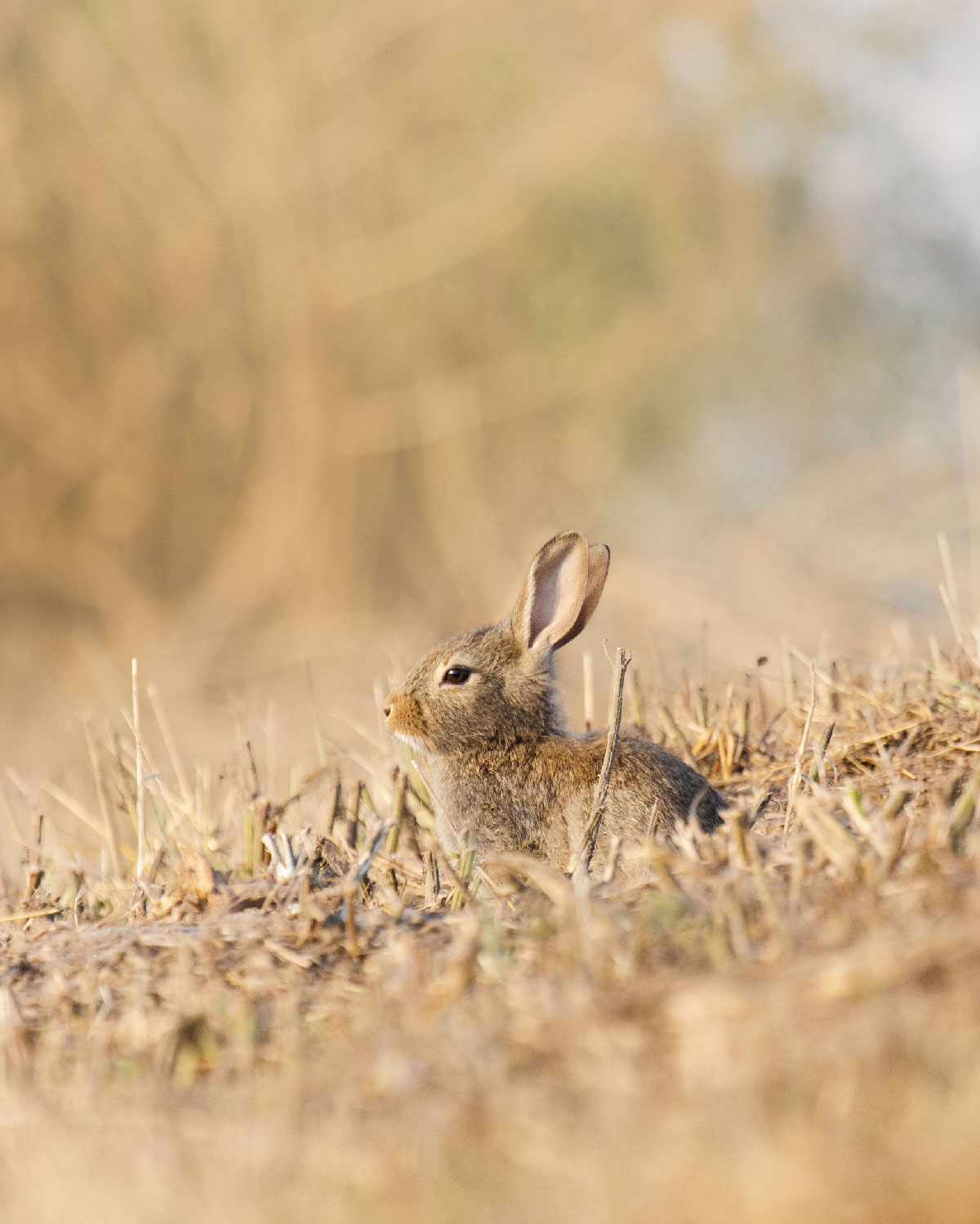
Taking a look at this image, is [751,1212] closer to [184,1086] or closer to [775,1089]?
[775,1089]

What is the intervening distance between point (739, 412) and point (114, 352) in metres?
5.88

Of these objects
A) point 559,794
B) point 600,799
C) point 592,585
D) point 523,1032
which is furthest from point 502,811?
point 523,1032

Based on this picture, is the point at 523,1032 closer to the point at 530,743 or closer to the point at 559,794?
the point at 559,794

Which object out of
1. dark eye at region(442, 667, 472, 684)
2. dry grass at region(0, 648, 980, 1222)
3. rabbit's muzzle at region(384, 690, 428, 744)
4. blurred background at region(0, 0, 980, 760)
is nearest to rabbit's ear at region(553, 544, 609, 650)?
dark eye at region(442, 667, 472, 684)

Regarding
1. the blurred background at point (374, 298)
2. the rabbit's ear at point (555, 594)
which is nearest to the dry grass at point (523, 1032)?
the rabbit's ear at point (555, 594)

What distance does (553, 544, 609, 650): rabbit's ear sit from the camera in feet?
14.4

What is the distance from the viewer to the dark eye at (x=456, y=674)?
4375 mm

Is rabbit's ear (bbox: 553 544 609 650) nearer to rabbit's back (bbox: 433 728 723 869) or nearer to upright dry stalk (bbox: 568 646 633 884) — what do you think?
rabbit's back (bbox: 433 728 723 869)

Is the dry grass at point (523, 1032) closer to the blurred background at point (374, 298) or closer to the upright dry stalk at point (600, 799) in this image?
the upright dry stalk at point (600, 799)

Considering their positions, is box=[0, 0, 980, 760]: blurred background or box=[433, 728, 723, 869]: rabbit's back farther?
box=[0, 0, 980, 760]: blurred background

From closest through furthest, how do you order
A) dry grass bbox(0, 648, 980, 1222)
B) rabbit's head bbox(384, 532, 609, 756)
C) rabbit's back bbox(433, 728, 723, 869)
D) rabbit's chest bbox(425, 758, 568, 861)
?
dry grass bbox(0, 648, 980, 1222)
rabbit's back bbox(433, 728, 723, 869)
rabbit's chest bbox(425, 758, 568, 861)
rabbit's head bbox(384, 532, 609, 756)

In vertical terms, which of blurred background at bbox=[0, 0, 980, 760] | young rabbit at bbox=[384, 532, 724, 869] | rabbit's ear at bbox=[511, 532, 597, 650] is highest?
blurred background at bbox=[0, 0, 980, 760]

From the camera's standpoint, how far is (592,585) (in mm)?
4430

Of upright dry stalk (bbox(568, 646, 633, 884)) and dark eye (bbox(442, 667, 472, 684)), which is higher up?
dark eye (bbox(442, 667, 472, 684))
